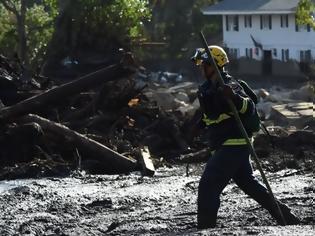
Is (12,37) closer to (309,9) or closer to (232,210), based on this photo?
(309,9)

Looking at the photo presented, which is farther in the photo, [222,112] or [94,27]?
[94,27]

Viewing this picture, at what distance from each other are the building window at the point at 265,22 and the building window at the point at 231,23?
150 inches

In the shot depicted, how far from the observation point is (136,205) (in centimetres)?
1185

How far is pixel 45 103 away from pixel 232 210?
5.89 meters

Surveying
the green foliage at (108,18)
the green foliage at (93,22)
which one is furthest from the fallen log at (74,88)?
the green foliage at (108,18)

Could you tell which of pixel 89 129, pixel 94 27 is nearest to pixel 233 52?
pixel 94 27

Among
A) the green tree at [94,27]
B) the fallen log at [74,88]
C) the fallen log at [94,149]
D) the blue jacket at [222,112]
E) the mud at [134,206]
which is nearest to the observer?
the blue jacket at [222,112]

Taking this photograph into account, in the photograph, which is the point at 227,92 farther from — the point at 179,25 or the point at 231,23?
the point at 179,25

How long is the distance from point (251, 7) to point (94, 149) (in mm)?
58002

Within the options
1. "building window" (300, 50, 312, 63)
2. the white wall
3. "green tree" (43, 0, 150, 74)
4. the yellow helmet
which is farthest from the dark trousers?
"building window" (300, 50, 312, 63)

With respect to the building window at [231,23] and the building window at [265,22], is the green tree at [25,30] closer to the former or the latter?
the building window at [265,22]

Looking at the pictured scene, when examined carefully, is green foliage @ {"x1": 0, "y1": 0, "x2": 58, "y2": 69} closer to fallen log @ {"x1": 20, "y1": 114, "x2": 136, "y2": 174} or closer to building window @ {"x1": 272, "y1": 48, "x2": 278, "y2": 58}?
fallen log @ {"x1": 20, "y1": 114, "x2": 136, "y2": 174}

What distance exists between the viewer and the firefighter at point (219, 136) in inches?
359

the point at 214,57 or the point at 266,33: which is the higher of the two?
the point at 214,57
